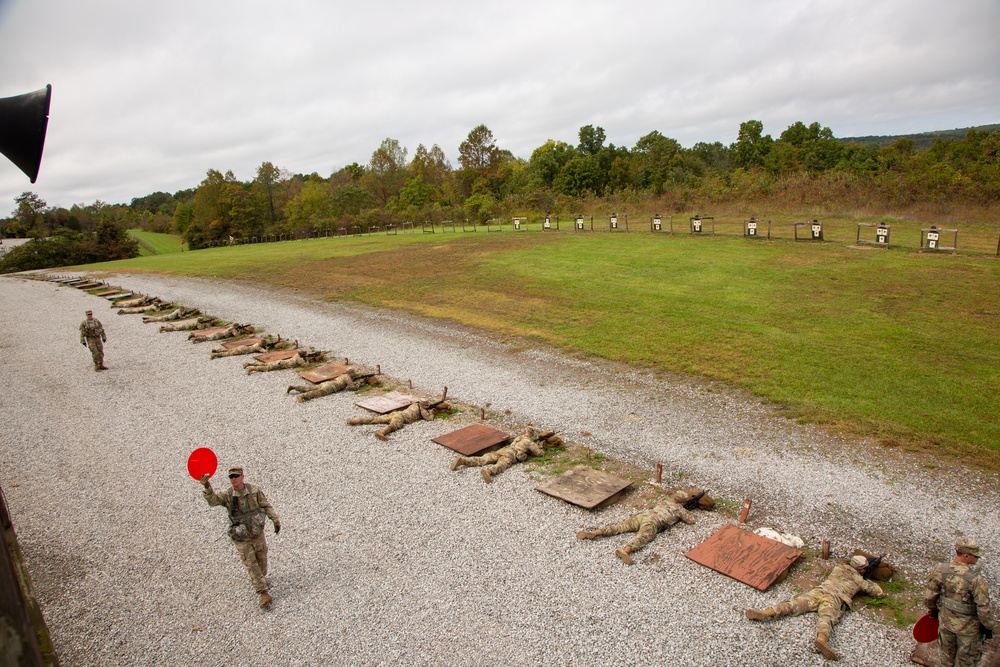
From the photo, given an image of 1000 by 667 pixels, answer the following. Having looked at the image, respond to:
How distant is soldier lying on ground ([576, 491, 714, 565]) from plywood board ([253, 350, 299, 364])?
12491mm

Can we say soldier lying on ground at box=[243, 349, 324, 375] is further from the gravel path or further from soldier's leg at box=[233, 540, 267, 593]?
soldier's leg at box=[233, 540, 267, 593]

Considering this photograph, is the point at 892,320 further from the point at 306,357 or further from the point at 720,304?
the point at 306,357

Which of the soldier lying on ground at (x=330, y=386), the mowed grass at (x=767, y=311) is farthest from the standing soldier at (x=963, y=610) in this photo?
the soldier lying on ground at (x=330, y=386)

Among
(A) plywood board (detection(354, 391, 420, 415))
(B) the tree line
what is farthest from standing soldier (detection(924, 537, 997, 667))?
(B) the tree line

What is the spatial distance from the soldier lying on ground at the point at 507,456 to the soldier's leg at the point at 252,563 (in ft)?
12.6

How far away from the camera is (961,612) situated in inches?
225

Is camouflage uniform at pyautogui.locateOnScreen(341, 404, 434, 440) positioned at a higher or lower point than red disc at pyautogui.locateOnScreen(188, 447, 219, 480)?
lower

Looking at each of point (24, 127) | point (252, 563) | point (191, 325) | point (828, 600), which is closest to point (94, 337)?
point (191, 325)

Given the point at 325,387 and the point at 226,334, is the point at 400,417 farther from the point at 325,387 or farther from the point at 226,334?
the point at 226,334

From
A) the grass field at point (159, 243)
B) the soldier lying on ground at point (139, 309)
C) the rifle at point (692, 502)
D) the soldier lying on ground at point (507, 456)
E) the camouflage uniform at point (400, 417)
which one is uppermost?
the grass field at point (159, 243)

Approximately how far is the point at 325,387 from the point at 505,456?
6.17 metres

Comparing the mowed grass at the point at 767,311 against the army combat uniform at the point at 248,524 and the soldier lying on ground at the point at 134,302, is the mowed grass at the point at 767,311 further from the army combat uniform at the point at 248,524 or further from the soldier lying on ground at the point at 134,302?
the army combat uniform at the point at 248,524

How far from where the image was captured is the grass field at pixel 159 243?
279ft

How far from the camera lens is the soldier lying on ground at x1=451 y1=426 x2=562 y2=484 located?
1047 centimetres
